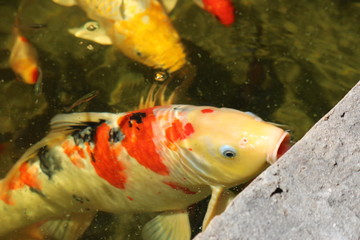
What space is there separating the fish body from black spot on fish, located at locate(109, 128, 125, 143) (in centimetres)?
138

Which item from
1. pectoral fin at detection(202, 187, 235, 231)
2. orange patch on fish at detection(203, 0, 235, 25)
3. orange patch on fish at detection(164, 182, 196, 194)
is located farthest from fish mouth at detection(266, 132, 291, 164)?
orange patch on fish at detection(203, 0, 235, 25)

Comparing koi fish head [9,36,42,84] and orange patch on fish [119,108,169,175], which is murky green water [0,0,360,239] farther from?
orange patch on fish [119,108,169,175]

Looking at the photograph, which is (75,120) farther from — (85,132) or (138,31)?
(138,31)

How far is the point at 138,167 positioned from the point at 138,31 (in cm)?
148

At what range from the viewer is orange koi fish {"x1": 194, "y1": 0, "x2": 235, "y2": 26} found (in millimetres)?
4402

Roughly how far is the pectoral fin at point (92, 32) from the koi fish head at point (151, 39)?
15 centimetres

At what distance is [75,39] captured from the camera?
451cm

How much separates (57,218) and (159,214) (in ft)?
2.38

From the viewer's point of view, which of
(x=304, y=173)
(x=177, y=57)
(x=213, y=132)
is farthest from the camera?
(x=177, y=57)

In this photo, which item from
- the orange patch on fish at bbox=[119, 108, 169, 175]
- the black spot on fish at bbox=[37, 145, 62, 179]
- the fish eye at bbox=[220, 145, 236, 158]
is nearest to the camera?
the fish eye at bbox=[220, 145, 236, 158]

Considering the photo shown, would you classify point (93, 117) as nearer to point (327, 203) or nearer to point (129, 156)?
point (129, 156)

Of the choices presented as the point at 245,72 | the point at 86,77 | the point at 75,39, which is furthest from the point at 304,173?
the point at 75,39

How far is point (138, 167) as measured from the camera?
299 centimetres

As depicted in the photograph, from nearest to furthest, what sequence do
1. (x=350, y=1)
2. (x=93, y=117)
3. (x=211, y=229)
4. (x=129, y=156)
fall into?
(x=211, y=229)
(x=129, y=156)
(x=93, y=117)
(x=350, y=1)
